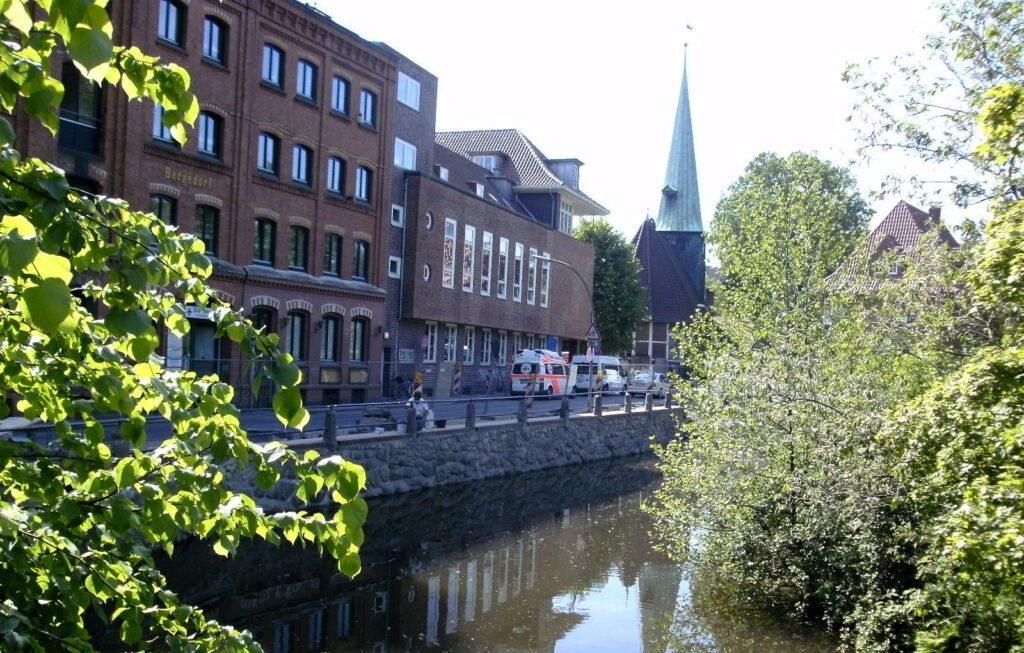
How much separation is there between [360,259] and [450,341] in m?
8.83

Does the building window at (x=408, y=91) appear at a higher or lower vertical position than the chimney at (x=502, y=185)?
higher

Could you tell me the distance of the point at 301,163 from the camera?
102 ft

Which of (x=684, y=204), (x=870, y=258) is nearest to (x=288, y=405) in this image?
(x=870, y=258)

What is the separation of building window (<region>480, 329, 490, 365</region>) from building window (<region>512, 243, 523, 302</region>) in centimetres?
285

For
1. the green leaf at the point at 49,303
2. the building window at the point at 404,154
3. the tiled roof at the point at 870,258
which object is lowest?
the green leaf at the point at 49,303

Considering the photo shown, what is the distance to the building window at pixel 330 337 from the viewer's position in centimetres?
3216

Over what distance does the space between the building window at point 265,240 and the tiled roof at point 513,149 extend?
26213mm

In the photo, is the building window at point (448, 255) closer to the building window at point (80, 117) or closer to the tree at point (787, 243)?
the building window at point (80, 117)

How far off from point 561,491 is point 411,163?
18132 mm

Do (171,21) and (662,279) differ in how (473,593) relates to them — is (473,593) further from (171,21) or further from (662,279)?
(662,279)

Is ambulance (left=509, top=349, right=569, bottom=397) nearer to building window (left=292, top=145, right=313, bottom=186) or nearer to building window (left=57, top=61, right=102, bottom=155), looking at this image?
building window (left=292, top=145, right=313, bottom=186)

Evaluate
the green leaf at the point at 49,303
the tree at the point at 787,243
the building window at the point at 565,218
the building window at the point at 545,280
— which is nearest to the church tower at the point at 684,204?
the building window at the point at 565,218

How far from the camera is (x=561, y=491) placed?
89.4 feet

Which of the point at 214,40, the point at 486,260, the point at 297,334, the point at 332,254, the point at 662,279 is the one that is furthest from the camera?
the point at 662,279
